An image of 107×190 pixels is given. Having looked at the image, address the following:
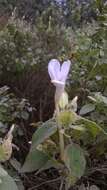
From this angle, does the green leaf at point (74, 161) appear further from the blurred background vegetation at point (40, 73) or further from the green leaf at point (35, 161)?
the blurred background vegetation at point (40, 73)

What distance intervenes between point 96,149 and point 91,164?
8 cm

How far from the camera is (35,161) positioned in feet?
4.76

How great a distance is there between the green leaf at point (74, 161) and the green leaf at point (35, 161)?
0.31 ft

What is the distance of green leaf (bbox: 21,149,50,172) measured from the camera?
4.74 feet

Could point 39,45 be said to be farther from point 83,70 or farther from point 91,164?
point 91,164

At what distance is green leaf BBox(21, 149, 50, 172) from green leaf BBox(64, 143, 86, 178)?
9 cm

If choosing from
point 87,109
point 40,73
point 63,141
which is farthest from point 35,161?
point 40,73

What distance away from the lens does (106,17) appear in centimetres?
205

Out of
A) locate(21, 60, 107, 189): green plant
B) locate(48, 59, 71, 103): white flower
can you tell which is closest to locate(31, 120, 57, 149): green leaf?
locate(21, 60, 107, 189): green plant

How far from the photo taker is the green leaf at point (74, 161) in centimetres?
139

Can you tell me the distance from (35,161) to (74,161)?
120mm

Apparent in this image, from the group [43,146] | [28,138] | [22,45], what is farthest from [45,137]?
[22,45]

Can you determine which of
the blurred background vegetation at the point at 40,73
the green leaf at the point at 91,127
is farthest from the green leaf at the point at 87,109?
the green leaf at the point at 91,127

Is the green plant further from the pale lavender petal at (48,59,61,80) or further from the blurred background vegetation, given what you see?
the blurred background vegetation
